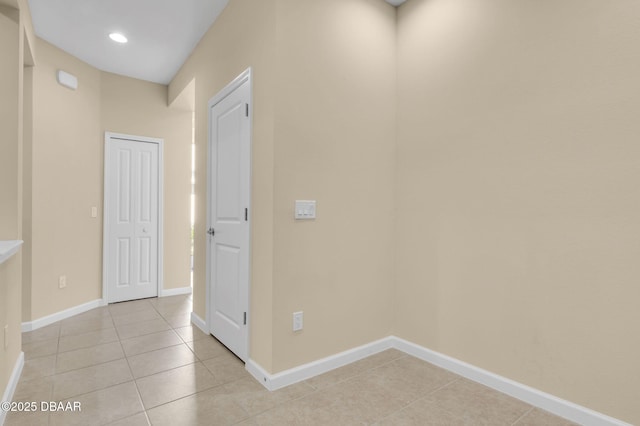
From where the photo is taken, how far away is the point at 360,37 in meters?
2.52

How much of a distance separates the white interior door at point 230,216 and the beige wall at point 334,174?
0.37 metres

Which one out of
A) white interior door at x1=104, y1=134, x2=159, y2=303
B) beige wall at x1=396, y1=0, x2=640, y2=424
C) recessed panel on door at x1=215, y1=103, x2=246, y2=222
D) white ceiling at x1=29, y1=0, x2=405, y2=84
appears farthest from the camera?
white interior door at x1=104, y1=134, x2=159, y2=303

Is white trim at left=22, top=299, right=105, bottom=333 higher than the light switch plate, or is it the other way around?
the light switch plate

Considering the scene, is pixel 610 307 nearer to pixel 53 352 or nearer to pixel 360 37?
pixel 360 37

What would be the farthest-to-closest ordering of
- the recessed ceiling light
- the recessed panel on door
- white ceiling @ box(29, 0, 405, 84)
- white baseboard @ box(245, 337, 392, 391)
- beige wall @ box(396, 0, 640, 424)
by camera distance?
Result: the recessed ceiling light
white ceiling @ box(29, 0, 405, 84)
the recessed panel on door
white baseboard @ box(245, 337, 392, 391)
beige wall @ box(396, 0, 640, 424)

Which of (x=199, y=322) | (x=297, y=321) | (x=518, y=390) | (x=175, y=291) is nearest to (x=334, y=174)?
(x=297, y=321)

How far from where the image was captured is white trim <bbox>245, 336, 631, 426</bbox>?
68.7 inches

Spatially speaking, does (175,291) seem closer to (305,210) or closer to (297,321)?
(297,321)

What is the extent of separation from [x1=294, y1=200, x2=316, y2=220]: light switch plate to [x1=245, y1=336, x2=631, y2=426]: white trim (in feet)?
3.24

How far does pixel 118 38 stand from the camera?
3.28 metres

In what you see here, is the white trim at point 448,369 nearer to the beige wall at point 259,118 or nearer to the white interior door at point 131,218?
the beige wall at point 259,118

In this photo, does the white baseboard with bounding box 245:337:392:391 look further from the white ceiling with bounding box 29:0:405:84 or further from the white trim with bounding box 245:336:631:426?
the white ceiling with bounding box 29:0:405:84

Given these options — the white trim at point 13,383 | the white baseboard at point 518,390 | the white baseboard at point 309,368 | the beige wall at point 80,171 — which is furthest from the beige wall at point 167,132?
the white baseboard at point 518,390

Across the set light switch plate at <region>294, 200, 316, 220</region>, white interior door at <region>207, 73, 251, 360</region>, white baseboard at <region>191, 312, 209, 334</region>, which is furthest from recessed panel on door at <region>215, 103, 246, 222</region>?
white baseboard at <region>191, 312, 209, 334</region>
